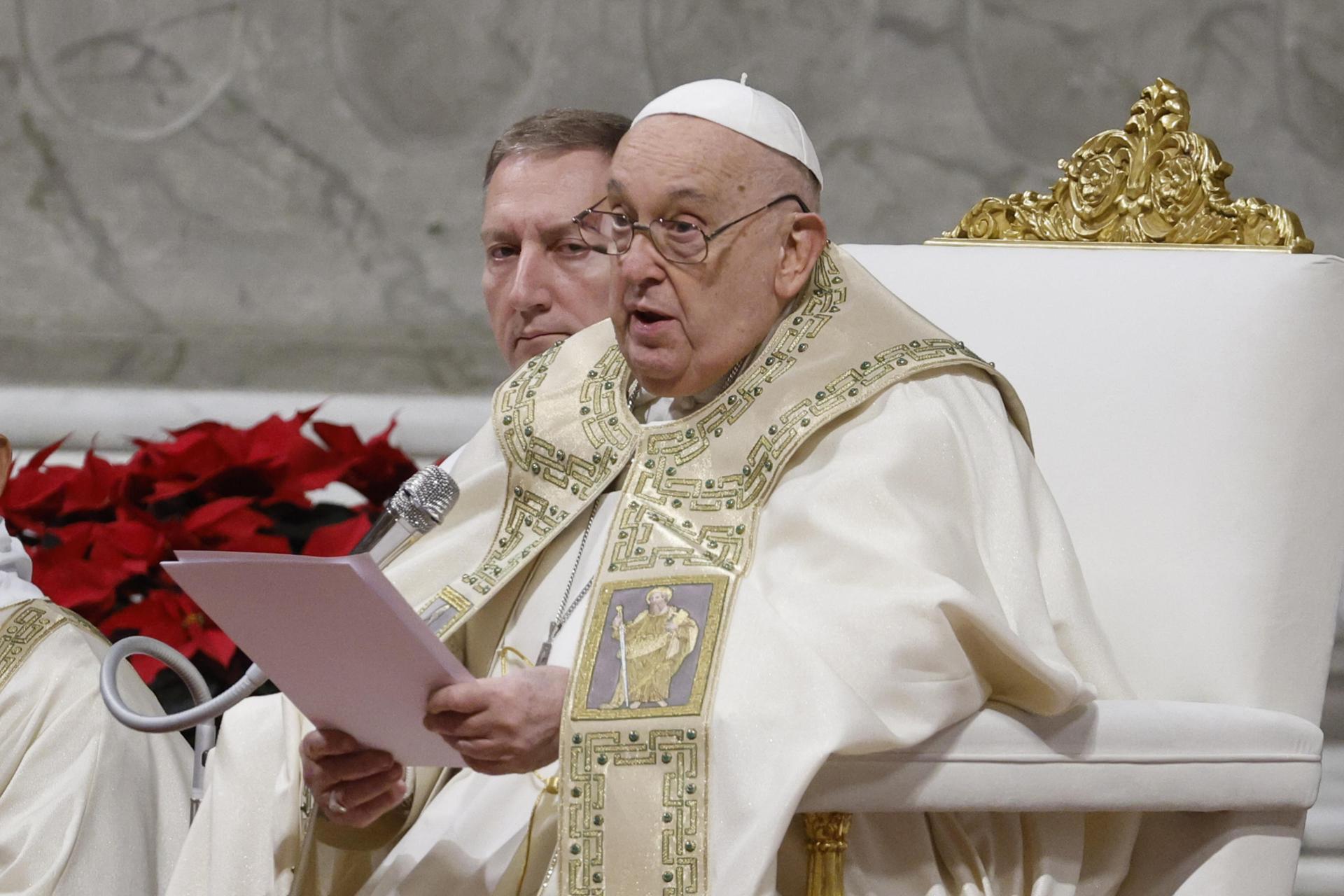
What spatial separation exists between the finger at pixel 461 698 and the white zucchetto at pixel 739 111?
79cm

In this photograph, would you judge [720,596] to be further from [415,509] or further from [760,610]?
[415,509]

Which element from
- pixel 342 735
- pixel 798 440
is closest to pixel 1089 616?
pixel 798 440

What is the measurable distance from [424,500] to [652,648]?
12.0 inches

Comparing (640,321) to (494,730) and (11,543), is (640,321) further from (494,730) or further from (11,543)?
(11,543)

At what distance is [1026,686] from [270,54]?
267cm

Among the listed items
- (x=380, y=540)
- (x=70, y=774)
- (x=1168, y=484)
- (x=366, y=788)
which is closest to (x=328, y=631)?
(x=380, y=540)

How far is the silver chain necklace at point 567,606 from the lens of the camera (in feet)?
7.95

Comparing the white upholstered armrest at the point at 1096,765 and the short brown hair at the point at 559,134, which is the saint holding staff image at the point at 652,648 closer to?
the white upholstered armrest at the point at 1096,765

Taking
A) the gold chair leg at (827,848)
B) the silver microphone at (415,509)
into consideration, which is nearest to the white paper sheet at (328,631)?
the silver microphone at (415,509)

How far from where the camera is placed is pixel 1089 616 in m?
2.36

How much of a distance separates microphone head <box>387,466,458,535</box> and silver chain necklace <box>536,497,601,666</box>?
0.96 ft

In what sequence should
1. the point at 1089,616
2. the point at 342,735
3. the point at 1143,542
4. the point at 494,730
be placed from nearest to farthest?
the point at 494,730 < the point at 342,735 < the point at 1089,616 < the point at 1143,542

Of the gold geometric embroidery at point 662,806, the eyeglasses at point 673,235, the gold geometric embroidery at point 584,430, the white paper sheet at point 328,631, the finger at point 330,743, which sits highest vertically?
the eyeglasses at point 673,235

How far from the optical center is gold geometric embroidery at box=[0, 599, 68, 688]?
2.73m
